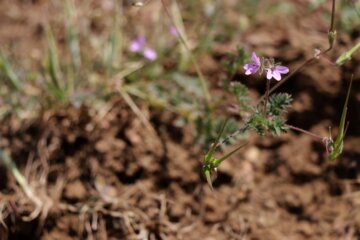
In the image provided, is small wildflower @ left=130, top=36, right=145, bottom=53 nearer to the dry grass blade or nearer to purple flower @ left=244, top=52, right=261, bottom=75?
the dry grass blade

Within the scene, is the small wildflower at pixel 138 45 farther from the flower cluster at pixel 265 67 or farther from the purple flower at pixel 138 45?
the flower cluster at pixel 265 67

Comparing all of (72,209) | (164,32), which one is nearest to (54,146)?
(72,209)

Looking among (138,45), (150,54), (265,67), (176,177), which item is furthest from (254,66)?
(138,45)

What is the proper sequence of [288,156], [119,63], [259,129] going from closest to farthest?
1. [259,129]
2. [288,156]
3. [119,63]

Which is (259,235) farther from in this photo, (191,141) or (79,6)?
(79,6)

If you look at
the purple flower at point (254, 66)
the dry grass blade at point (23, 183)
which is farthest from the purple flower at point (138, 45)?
the purple flower at point (254, 66)

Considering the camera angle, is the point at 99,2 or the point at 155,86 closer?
the point at 155,86

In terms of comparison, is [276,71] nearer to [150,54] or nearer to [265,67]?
[265,67]

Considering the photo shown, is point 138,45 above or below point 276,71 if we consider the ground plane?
above

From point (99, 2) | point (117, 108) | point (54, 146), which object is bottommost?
point (54, 146)

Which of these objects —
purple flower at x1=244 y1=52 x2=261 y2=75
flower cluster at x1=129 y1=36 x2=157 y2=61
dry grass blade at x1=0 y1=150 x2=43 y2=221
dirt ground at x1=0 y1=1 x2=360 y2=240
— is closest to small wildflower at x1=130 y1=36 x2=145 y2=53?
flower cluster at x1=129 y1=36 x2=157 y2=61
